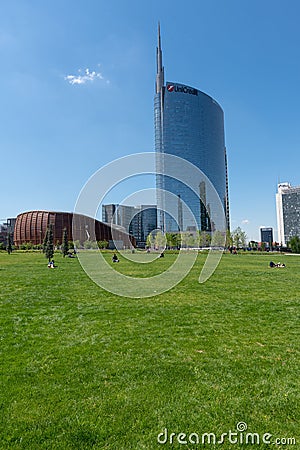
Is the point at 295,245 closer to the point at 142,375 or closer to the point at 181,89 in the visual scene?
the point at 142,375

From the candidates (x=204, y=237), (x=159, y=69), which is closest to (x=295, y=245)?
(x=204, y=237)

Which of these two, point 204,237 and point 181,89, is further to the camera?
point 181,89

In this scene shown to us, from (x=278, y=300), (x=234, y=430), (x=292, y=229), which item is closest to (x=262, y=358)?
(x=234, y=430)

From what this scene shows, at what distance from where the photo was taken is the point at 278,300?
12781 millimetres

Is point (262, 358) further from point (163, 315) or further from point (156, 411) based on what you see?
point (163, 315)

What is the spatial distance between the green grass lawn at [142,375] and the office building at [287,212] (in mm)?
158463

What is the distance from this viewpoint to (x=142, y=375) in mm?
5750

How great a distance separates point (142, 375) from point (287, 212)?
567 feet

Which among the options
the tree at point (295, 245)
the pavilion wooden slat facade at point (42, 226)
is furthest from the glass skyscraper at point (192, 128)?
the pavilion wooden slat facade at point (42, 226)

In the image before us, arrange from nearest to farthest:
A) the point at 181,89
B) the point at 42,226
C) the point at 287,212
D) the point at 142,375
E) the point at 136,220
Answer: the point at 142,375 < the point at 136,220 < the point at 42,226 < the point at 181,89 < the point at 287,212

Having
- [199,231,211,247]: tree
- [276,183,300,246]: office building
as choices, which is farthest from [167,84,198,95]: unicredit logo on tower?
[199,231,211,247]: tree

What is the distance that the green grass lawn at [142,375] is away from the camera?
424 centimetres

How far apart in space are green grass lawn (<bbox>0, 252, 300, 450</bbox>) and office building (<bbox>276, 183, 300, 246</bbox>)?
15846 centimetres

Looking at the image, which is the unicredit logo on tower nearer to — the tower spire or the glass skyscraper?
the glass skyscraper
